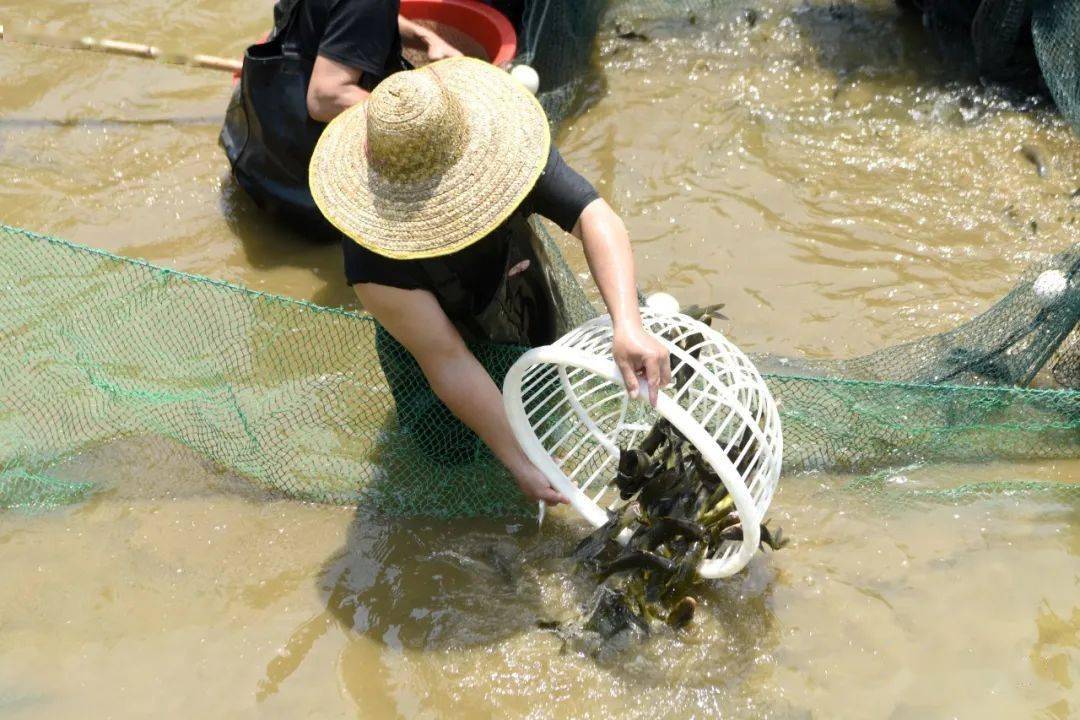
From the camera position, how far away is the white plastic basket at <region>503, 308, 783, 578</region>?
8.38ft

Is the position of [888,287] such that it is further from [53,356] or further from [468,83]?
[53,356]

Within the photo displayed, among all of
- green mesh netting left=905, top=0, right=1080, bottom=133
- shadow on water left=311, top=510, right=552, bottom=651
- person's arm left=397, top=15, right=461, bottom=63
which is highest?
green mesh netting left=905, top=0, right=1080, bottom=133

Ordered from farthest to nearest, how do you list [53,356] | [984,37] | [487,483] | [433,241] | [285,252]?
[984,37] < [285,252] < [53,356] < [487,483] < [433,241]

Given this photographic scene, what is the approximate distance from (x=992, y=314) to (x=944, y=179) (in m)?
1.44

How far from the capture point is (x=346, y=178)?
8.82 feet

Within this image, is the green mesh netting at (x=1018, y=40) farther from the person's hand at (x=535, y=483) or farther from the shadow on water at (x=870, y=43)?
the person's hand at (x=535, y=483)

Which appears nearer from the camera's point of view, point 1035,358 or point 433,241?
point 433,241

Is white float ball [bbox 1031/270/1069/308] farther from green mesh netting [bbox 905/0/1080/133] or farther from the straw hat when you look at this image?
the straw hat

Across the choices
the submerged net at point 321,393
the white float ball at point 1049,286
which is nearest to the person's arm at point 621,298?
the submerged net at point 321,393

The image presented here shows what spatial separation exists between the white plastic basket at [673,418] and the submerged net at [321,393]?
11.2 inches

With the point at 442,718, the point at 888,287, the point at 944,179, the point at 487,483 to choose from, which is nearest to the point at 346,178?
the point at 487,483

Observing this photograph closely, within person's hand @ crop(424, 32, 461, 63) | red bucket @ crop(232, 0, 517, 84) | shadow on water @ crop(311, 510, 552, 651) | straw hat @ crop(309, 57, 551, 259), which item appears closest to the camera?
straw hat @ crop(309, 57, 551, 259)

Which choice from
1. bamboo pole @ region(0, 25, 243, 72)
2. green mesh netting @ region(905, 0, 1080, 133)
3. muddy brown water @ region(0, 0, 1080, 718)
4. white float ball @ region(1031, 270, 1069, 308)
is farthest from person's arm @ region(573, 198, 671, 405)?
bamboo pole @ region(0, 25, 243, 72)

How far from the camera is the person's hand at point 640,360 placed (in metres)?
2.54
